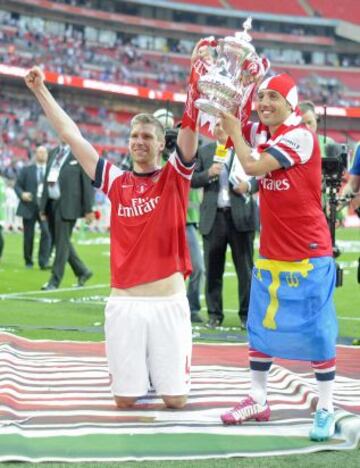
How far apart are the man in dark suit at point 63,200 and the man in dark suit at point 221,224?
3.24 m

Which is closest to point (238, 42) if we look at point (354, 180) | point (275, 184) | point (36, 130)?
point (275, 184)

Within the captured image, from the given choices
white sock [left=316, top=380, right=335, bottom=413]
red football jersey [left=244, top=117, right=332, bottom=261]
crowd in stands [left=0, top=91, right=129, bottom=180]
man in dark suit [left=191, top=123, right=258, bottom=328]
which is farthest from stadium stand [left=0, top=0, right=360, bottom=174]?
white sock [left=316, top=380, right=335, bottom=413]

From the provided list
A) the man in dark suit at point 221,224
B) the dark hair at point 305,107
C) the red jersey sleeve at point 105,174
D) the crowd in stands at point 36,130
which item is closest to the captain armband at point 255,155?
the red jersey sleeve at point 105,174

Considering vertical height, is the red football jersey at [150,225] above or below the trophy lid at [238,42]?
below

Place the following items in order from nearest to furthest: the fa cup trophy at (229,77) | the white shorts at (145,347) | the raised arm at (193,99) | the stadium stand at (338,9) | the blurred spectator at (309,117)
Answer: the fa cup trophy at (229,77) → the raised arm at (193,99) → the white shorts at (145,347) → the blurred spectator at (309,117) → the stadium stand at (338,9)

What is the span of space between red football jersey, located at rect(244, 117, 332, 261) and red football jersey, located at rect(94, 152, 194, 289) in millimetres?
610

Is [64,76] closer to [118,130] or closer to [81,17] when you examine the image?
[118,130]

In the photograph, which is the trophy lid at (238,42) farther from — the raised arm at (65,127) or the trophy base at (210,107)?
the raised arm at (65,127)

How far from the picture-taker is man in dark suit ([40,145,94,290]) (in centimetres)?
1180

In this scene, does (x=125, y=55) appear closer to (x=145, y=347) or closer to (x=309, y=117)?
(x=309, y=117)

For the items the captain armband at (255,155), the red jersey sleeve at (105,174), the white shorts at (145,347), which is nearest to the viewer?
the captain armband at (255,155)

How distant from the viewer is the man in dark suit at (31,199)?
16250 mm

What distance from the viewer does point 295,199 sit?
15.7 feet

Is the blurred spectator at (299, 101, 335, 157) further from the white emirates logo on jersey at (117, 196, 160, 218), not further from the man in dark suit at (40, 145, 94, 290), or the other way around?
the man in dark suit at (40, 145, 94, 290)
